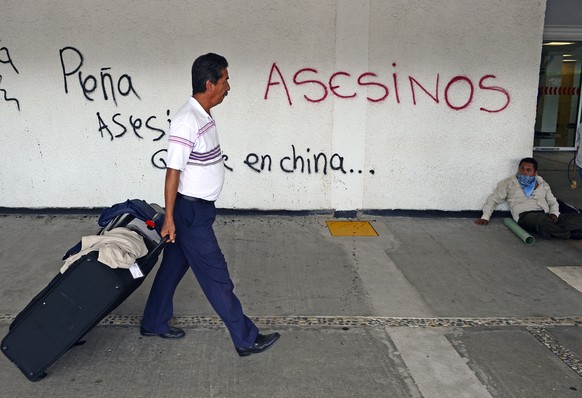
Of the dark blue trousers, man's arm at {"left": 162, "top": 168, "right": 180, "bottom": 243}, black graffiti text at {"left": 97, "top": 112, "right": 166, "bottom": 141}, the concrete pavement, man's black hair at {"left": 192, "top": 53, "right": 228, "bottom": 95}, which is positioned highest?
man's black hair at {"left": 192, "top": 53, "right": 228, "bottom": 95}

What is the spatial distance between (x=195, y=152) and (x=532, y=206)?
176 inches

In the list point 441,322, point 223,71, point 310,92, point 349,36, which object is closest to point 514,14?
point 349,36

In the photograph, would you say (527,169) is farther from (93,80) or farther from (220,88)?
(93,80)

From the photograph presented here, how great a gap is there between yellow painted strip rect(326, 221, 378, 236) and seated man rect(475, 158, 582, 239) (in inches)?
54.0

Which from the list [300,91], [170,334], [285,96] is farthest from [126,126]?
[170,334]

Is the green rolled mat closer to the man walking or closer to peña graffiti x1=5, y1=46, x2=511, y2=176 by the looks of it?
peña graffiti x1=5, y1=46, x2=511, y2=176

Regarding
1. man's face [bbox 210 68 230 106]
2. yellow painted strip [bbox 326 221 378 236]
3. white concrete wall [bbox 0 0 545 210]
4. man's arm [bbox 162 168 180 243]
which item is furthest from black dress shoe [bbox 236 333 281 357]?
white concrete wall [bbox 0 0 545 210]

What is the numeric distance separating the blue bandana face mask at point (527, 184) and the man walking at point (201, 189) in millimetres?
4106

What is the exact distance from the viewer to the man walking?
3.14 metres

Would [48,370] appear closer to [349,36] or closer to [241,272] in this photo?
[241,272]

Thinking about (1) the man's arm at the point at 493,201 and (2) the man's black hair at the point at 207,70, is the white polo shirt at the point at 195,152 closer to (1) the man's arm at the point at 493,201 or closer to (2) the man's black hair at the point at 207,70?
(2) the man's black hair at the point at 207,70

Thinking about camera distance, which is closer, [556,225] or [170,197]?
[170,197]

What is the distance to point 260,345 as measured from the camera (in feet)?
Result: 11.5

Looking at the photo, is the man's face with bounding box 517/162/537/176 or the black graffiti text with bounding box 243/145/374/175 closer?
the man's face with bounding box 517/162/537/176
